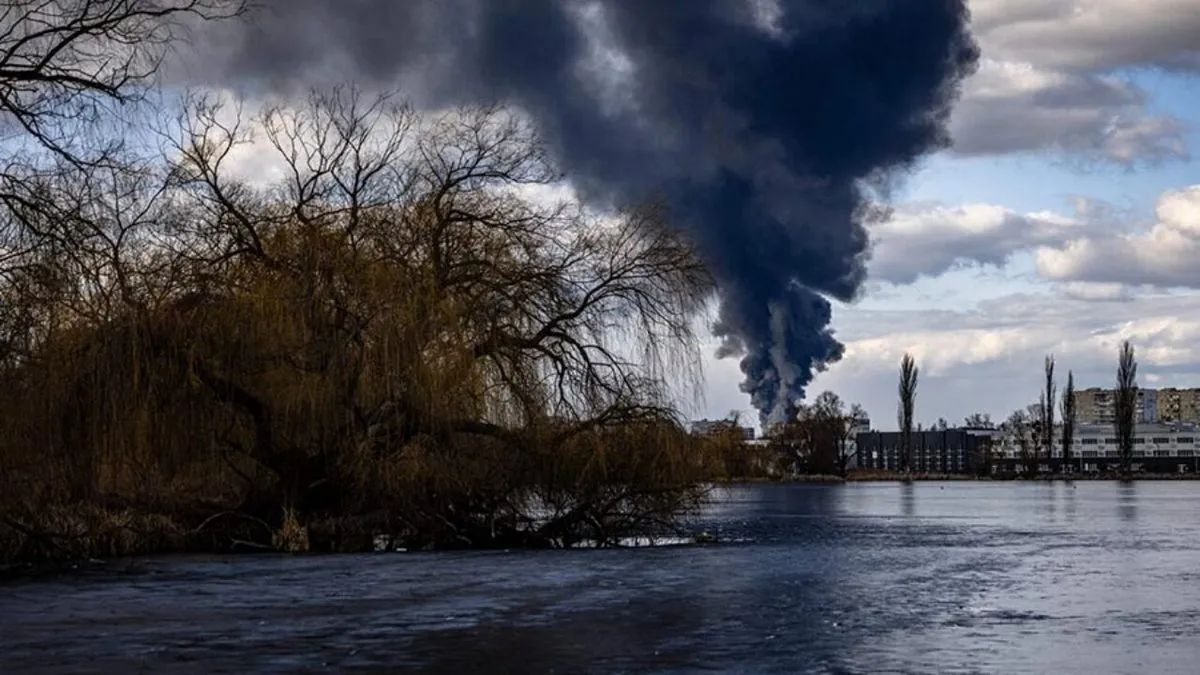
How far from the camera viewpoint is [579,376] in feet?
124

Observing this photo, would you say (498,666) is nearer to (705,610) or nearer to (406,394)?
(705,610)

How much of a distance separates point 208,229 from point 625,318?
10.3 meters

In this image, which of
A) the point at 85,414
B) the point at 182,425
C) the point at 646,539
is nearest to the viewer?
the point at 85,414

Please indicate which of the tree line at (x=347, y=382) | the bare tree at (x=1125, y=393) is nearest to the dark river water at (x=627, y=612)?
the tree line at (x=347, y=382)

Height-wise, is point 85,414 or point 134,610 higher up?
point 85,414

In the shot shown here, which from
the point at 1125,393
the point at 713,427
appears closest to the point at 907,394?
the point at 1125,393

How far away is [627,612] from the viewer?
75.0 ft

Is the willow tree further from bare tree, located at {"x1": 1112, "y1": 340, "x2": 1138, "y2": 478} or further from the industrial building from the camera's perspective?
bare tree, located at {"x1": 1112, "y1": 340, "x2": 1138, "y2": 478}

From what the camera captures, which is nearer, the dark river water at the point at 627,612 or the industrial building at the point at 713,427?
the dark river water at the point at 627,612

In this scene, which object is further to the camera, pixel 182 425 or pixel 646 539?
pixel 646 539

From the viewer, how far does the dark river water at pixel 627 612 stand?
1780 centimetres

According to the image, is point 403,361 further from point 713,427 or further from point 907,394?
point 907,394

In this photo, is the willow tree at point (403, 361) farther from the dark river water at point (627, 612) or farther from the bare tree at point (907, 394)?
the bare tree at point (907, 394)

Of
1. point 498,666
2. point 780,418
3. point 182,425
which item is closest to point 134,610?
point 498,666
